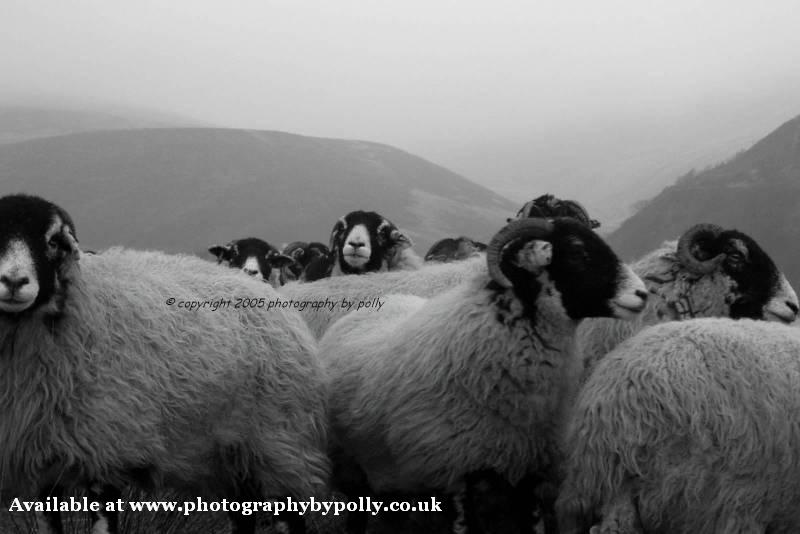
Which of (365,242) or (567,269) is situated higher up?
(567,269)

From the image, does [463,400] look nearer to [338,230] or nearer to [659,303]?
[659,303]

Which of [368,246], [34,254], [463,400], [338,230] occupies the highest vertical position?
[34,254]

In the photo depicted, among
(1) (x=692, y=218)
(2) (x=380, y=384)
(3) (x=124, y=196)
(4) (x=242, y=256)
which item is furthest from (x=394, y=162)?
(2) (x=380, y=384)

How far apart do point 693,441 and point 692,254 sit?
2536mm

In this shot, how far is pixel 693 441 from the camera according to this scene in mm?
4395

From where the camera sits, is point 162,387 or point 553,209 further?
point 553,209

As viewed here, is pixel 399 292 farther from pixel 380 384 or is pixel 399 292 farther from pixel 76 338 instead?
pixel 76 338

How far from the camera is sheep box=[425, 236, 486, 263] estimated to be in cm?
1172

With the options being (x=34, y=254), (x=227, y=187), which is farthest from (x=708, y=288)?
(x=227, y=187)

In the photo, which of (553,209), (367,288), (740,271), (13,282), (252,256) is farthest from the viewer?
(252,256)

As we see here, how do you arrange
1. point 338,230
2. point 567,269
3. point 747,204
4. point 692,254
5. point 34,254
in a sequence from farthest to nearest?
point 747,204, point 338,230, point 692,254, point 567,269, point 34,254

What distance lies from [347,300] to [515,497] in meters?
3.53

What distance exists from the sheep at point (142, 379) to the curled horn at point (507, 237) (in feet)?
4.47

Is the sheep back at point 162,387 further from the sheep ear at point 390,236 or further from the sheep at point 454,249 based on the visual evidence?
the sheep at point 454,249
